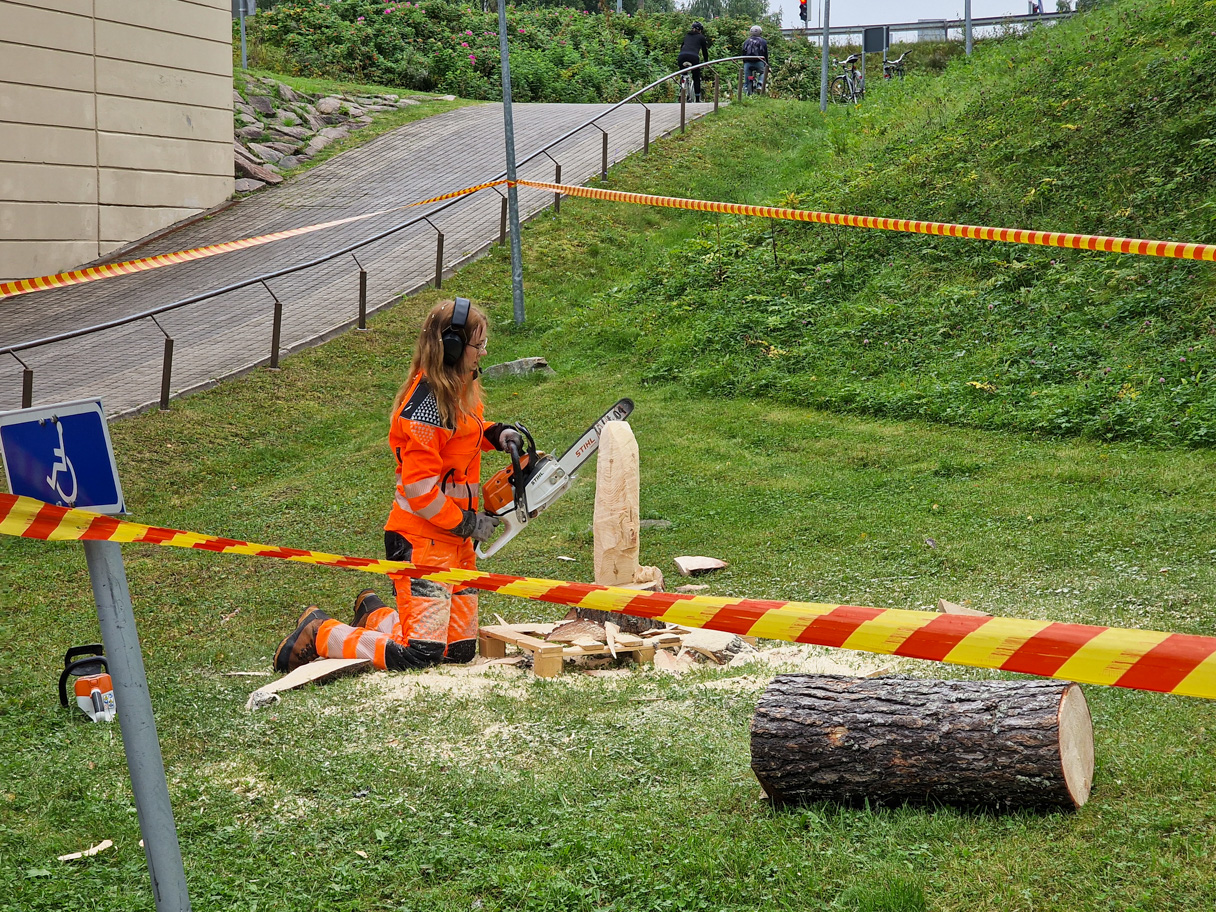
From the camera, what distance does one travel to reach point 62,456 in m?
2.34

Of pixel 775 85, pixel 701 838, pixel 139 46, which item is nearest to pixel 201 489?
pixel 701 838

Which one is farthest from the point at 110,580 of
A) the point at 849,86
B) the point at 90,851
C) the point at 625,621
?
the point at 849,86

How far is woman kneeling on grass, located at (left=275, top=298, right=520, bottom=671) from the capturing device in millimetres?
5371

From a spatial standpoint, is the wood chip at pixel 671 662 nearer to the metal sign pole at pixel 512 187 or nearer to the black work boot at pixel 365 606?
the black work boot at pixel 365 606

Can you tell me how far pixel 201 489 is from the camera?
388 inches

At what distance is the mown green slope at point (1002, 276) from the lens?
9.49 metres

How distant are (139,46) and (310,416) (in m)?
8.56

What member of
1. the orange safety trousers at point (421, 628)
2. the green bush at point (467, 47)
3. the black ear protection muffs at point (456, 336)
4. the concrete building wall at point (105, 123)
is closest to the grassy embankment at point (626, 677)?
the orange safety trousers at point (421, 628)

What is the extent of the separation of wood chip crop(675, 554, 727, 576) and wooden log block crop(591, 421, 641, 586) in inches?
35.9

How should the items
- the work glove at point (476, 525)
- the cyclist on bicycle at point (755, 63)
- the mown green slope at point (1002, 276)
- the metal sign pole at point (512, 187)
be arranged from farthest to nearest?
the cyclist on bicycle at point (755, 63) → the metal sign pole at point (512, 187) → the mown green slope at point (1002, 276) → the work glove at point (476, 525)

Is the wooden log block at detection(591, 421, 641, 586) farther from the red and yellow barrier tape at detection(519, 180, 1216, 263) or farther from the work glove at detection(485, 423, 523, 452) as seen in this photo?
the red and yellow barrier tape at detection(519, 180, 1216, 263)

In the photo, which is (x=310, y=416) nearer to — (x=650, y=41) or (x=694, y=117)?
(x=694, y=117)

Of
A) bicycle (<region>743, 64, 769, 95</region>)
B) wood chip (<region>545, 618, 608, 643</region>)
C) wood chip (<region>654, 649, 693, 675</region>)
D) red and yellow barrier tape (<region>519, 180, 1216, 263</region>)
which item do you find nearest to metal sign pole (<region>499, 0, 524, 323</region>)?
red and yellow barrier tape (<region>519, 180, 1216, 263</region>)

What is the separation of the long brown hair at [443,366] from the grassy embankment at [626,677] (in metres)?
1.38
